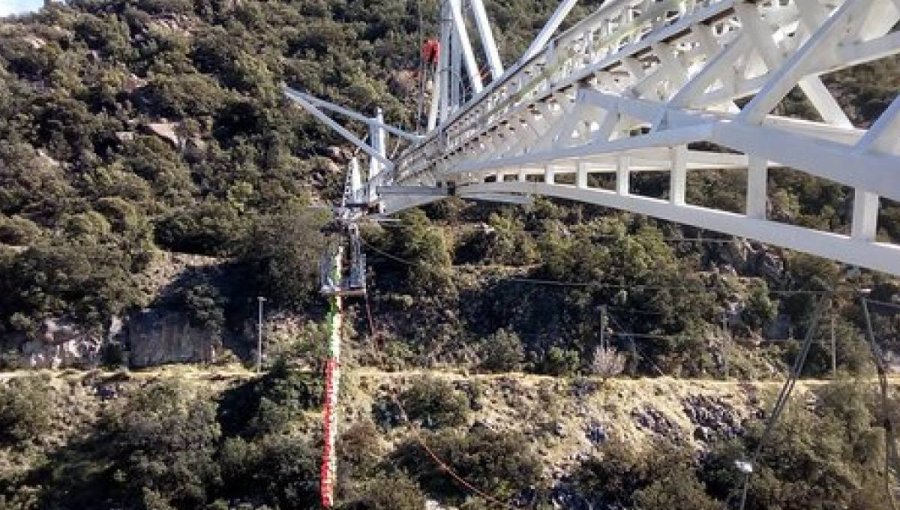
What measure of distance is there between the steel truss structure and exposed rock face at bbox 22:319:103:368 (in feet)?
53.3

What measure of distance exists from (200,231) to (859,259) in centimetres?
2575

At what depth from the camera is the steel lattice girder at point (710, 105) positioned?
138 inches

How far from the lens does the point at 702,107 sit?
16.5ft

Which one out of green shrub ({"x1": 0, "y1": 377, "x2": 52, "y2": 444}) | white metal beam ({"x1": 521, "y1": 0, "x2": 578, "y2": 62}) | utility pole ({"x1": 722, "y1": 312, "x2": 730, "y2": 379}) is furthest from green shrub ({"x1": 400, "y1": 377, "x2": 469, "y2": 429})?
white metal beam ({"x1": 521, "y1": 0, "x2": 578, "y2": 62})

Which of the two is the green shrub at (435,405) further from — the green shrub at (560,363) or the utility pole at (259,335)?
the utility pole at (259,335)

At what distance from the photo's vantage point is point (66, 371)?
73.4 feet

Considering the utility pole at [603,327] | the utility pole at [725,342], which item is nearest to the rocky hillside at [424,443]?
the utility pole at [603,327]

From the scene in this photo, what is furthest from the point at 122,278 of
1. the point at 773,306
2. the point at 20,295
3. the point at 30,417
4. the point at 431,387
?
the point at 773,306

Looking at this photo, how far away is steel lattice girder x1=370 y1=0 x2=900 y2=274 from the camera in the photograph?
350 cm

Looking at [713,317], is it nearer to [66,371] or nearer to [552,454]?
[552,454]

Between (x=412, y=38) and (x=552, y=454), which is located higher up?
(x=412, y=38)

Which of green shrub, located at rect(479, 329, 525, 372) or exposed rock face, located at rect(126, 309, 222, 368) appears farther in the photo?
exposed rock face, located at rect(126, 309, 222, 368)

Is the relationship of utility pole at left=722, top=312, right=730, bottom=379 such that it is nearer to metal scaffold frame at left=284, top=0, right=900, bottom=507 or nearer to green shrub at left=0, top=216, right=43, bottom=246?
metal scaffold frame at left=284, top=0, right=900, bottom=507

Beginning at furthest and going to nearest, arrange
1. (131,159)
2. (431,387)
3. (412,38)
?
(412,38), (131,159), (431,387)
